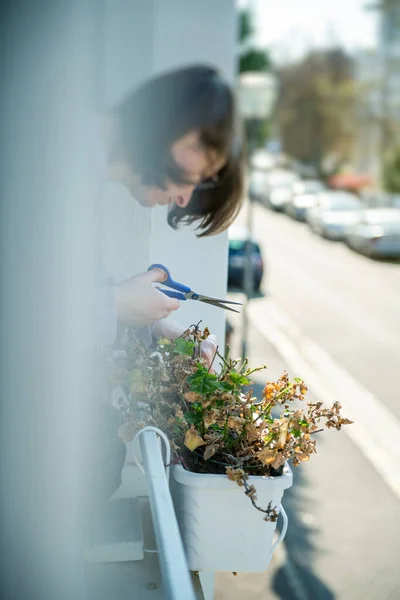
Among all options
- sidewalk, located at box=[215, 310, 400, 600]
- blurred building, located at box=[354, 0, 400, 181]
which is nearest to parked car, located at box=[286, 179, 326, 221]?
blurred building, located at box=[354, 0, 400, 181]

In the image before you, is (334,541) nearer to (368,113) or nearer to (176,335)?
(176,335)

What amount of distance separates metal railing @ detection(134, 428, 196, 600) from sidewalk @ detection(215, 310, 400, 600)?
10.8ft

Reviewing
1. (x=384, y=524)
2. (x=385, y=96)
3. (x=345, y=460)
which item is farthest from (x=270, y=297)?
(x=385, y=96)

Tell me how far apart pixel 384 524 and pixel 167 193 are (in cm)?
470

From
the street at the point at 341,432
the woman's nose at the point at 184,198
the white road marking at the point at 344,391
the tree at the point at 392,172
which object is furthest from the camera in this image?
the tree at the point at 392,172

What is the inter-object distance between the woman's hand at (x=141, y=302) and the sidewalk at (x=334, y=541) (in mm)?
3397

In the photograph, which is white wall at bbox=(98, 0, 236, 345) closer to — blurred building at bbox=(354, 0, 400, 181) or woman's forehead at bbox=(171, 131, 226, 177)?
woman's forehead at bbox=(171, 131, 226, 177)

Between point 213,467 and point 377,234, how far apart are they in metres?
19.6

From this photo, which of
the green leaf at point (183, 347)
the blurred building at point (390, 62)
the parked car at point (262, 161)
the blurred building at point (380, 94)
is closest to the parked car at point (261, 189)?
the blurred building at point (380, 94)

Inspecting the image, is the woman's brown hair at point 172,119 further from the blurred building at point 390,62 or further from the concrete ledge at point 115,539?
the blurred building at point 390,62

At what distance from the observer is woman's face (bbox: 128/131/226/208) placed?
1472 mm

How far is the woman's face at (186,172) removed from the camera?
1472 mm

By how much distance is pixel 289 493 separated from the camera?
6.34m

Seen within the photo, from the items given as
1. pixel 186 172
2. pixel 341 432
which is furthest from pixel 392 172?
pixel 186 172
